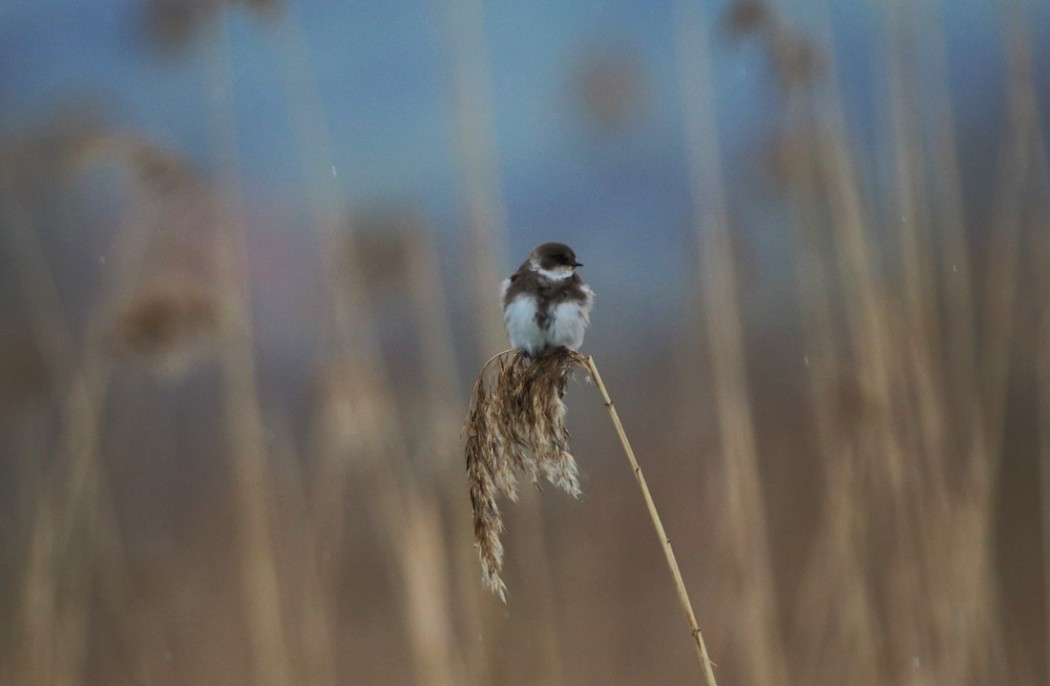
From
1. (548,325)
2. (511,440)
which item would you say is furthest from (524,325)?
(511,440)

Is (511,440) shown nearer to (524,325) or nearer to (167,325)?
(524,325)

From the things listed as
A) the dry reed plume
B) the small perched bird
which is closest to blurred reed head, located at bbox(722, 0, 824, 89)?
the small perched bird

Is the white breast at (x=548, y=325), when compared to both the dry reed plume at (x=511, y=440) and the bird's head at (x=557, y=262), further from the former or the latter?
the dry reed plume at (x=511, y=440)

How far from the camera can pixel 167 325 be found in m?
1.98

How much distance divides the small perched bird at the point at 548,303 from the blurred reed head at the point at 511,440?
0.48 m

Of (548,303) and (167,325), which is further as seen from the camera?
(548,303)

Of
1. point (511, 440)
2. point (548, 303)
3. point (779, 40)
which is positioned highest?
point (779, 40)

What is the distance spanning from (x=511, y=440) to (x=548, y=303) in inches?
27.7

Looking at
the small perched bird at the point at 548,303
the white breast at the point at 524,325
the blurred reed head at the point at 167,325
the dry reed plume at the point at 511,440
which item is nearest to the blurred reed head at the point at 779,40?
the small perched bird at the point at 548,303

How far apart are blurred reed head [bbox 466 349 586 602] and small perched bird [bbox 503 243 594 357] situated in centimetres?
48

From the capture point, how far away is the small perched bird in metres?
2.10

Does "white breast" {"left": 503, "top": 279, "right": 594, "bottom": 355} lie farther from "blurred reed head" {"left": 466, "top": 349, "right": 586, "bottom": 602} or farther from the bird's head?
"blurred reed head" {"left": 466, "top": 349, "right": 586, "bottom": 602}

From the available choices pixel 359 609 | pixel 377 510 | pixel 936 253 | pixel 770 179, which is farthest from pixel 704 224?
pixel 359 609

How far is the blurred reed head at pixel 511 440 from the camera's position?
1.42m
